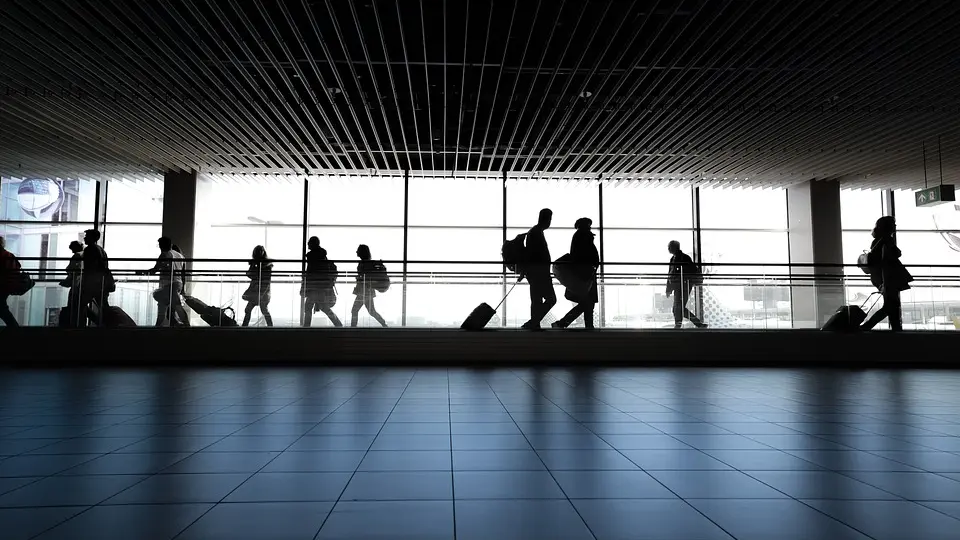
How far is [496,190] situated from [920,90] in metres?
9.12

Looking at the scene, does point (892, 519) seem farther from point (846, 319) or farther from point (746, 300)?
point (846, 319)

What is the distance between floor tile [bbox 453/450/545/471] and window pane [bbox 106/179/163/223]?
49.6 feet

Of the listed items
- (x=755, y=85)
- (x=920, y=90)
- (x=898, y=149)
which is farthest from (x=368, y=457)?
(x=898, y=149)

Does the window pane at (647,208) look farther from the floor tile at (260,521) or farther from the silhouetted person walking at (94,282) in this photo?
the floor tile at (260,521)

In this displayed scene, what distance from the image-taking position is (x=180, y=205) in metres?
14.7

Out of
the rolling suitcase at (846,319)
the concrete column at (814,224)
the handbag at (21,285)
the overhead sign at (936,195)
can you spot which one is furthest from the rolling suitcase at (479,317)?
the concrete column at (814,224)

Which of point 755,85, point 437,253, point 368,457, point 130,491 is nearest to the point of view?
point 130,491

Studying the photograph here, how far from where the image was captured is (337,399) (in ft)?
16.0

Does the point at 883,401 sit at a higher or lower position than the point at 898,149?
lower

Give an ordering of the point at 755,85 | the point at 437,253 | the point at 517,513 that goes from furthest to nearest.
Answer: the point at 437,253, the point at 755,85, the point at 517,513

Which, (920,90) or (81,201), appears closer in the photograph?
(920,90)

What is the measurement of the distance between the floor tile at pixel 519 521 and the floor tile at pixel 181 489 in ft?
2.81

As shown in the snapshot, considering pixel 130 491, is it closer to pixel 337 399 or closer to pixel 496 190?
pixel 337 399

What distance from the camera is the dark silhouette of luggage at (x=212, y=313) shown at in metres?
9.09
